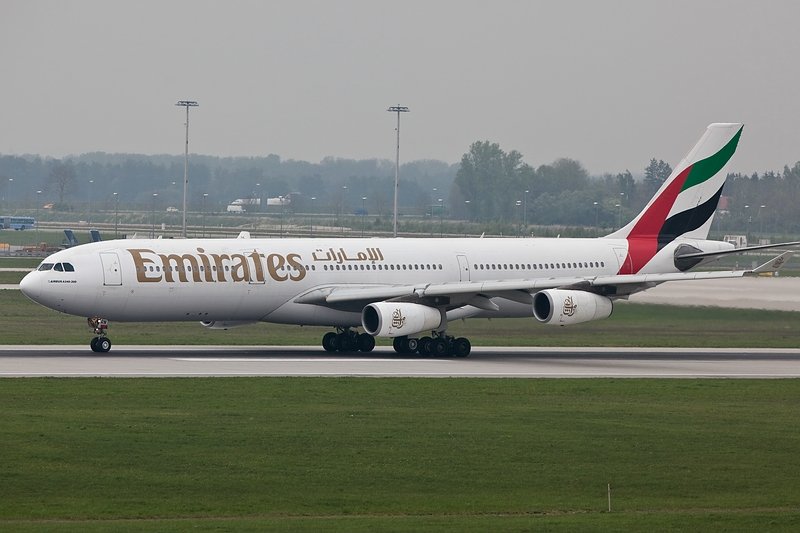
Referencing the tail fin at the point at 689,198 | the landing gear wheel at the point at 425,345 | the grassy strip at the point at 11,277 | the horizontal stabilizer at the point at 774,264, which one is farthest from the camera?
the grassy strip at the point at 11,277

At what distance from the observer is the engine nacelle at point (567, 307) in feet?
155

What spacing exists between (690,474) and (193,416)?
11.4 m

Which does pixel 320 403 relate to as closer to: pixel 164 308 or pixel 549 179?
pixel 164 308

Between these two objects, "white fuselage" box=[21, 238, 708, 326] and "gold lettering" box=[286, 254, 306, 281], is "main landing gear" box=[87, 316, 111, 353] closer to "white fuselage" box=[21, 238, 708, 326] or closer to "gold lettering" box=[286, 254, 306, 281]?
"white fuselage" box=[21, 238, 708, 326]

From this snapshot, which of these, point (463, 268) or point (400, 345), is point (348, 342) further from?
point (463, 268)

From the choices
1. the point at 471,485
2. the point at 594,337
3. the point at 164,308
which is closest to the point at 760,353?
the point at 594,337

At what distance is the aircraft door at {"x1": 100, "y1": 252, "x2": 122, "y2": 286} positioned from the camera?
4584 cm

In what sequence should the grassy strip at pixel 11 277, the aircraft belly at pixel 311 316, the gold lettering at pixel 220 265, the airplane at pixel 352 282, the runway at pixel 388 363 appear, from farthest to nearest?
the grassy strip at pixel 11 277, the aircraft belly at pixel 311 316, the gold lettering at pixel 220 265, the airplane at pixel 352 282, the runway at pixel 388 363

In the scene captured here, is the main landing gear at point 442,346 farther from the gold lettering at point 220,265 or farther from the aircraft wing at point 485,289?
the gold lettering at point 220,265

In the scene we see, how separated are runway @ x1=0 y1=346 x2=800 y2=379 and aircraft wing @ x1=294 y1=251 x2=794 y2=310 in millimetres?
2022

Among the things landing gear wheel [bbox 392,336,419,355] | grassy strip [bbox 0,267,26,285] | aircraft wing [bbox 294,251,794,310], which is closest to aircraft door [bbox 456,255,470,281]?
aircraft wing [bbox 294,251,794,310]

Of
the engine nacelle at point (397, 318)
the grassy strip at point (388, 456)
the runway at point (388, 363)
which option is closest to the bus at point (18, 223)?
the runway at point (388, 363)

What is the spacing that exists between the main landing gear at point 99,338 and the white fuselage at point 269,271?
1.03 meters

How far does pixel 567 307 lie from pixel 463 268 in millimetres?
6155
